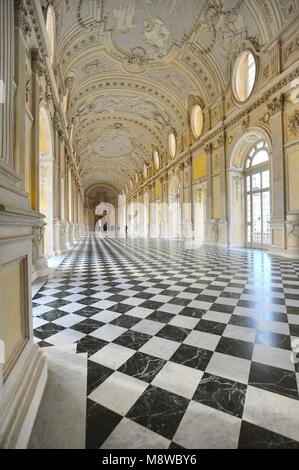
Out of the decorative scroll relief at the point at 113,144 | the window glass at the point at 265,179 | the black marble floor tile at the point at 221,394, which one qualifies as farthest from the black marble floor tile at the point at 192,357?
the decorative scroll relief at the point at 113,144

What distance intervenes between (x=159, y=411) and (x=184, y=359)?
0.63m

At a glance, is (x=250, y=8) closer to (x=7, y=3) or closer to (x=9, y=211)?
(x=7, y=3)

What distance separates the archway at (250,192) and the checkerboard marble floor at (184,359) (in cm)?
718

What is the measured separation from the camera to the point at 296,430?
129 cm

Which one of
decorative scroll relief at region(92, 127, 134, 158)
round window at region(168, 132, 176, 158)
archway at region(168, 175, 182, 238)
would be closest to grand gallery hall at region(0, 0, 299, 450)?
round window at region(168, 132, 176, 158)

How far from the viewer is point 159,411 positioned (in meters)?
1.43

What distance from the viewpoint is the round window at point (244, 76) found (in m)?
10.2

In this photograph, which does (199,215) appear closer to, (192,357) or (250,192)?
(250,192)

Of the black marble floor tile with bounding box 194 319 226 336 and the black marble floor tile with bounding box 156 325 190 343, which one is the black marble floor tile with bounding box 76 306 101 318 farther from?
the black marble floor tile with bounding box 194 319 226 336

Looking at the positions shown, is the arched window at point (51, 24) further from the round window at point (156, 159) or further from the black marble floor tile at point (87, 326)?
the round window at point (156, 159)

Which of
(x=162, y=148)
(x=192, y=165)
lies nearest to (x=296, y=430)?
(x=192, y=165)

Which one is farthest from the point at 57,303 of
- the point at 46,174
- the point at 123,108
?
the point at 123,108

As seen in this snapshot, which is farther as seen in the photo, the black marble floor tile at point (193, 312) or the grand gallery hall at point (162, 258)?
the black marble floor tile at point (193, 312)
